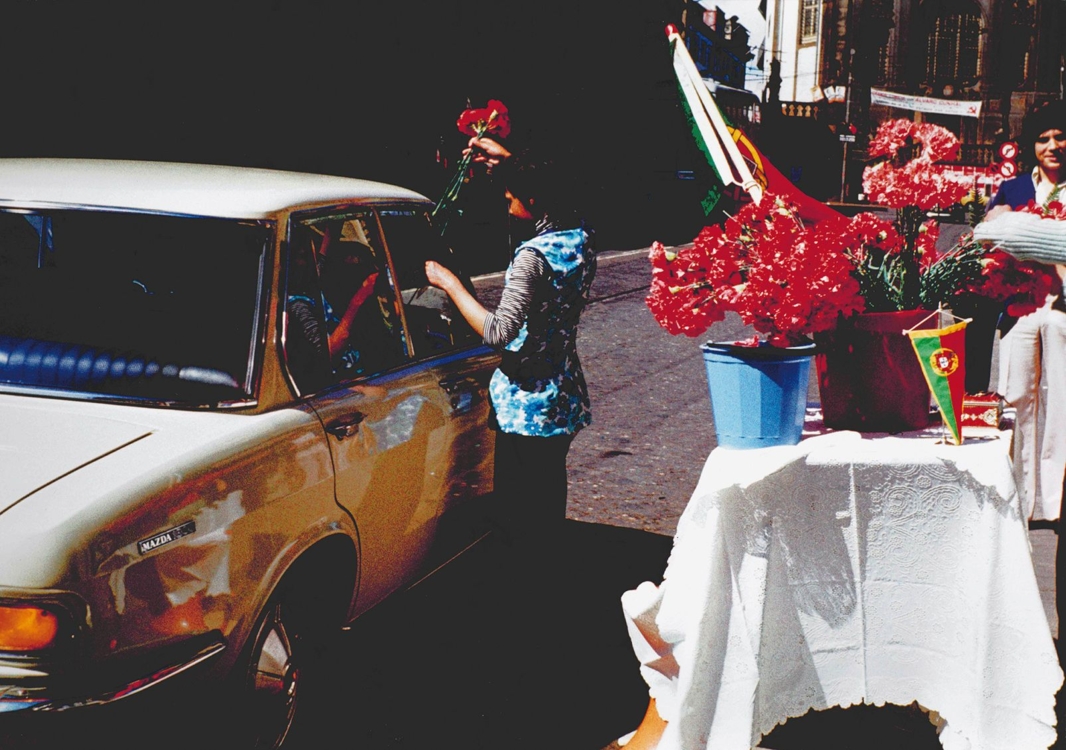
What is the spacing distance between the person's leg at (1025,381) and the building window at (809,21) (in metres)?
59.6

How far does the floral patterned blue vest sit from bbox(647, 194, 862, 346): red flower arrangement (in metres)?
0.47

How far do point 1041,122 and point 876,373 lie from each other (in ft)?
7.46

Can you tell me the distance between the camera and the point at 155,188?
126 inches

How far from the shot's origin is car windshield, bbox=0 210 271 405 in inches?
113

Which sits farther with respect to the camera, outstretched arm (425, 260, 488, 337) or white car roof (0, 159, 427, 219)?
outstretched arm (425, 260, 488, 337)

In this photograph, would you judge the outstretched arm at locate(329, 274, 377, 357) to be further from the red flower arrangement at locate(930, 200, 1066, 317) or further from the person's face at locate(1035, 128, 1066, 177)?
the person's face at locate(1035, 128, 1066, 177)

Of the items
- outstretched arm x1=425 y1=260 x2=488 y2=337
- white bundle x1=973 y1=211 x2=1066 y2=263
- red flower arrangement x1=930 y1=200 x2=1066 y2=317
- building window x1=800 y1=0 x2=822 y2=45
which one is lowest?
outstretched arm x1=425 y1=260 x2=488 y2=337

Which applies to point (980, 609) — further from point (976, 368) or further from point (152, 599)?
point (152, 599)

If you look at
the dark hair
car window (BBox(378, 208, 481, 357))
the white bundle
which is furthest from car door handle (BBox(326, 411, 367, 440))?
the dark hair

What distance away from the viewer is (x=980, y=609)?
8.80 feet

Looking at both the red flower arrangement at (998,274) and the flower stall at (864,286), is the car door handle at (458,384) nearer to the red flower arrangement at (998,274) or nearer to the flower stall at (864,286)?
the flower stall at (864,286)

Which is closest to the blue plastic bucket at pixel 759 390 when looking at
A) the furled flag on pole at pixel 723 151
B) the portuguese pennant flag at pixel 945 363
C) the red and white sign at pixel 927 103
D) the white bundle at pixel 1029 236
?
the portuguese pennant flag at pixel 945 363

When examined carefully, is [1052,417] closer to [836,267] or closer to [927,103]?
[836,267]

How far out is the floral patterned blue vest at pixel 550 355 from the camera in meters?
3.32
